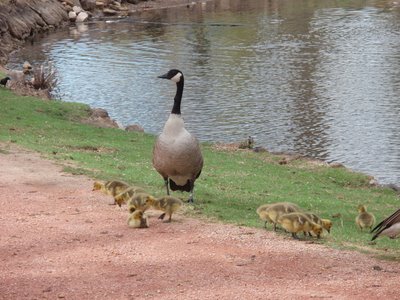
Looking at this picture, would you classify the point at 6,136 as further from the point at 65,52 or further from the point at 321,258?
the point at 65,52

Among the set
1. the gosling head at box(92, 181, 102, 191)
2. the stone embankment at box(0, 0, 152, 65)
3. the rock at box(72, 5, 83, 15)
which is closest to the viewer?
the gosling head at box(92, 181, 102, 191)

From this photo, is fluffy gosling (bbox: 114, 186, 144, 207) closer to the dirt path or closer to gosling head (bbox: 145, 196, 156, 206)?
the dirt path

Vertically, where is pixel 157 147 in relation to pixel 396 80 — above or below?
above

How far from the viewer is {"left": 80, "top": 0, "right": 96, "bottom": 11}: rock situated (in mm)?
61531

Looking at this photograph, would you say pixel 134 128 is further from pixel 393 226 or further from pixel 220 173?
pixel 393 226

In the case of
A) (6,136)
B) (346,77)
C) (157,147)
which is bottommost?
(346,77)

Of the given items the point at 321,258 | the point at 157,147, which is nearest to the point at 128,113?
the point at 157,147

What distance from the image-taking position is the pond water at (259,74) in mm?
27484

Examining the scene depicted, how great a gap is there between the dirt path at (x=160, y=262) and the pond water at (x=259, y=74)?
11494 mm

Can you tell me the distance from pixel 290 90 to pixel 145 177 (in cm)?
1834

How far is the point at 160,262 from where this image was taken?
1016cm

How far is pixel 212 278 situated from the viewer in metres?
9.61

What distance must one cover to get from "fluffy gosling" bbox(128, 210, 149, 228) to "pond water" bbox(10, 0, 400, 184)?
11.6 metres

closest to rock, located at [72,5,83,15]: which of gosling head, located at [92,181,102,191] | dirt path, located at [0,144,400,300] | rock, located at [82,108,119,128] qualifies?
rock, located at [82,108,119,128]
